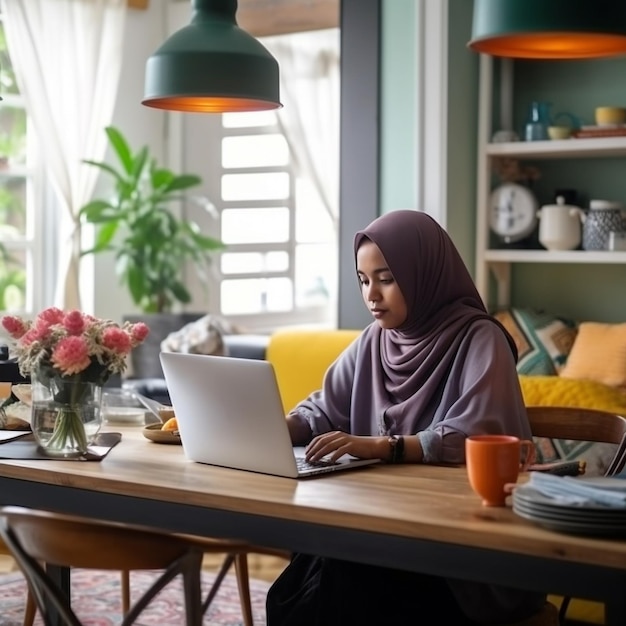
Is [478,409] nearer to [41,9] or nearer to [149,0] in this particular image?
[41,9]

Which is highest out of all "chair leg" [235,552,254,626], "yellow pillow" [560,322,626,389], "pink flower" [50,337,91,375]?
"pink flower" [50,337,91,375]

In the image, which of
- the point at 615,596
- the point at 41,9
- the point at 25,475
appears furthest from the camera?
the point at 41,9

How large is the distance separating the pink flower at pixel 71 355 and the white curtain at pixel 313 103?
14.9ft

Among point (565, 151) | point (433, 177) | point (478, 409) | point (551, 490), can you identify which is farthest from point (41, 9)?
point (551, 490)

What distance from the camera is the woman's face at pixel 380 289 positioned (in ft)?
8.37

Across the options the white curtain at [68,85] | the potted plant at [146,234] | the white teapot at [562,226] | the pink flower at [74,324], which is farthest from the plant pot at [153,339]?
the pink flower at [74,324]

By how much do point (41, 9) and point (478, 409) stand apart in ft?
13.4

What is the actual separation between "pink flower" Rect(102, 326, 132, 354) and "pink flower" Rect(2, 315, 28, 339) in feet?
0.64

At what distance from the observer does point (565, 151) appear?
4.50 meters

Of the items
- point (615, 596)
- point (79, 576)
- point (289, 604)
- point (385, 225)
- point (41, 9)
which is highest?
point (41, 9)

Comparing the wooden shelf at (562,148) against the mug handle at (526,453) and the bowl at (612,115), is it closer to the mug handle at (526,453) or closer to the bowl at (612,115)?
the bowl at (612,115)

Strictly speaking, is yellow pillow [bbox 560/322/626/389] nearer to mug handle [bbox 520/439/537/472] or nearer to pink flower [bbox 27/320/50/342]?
mug handle [bbox 520/439/537/472]

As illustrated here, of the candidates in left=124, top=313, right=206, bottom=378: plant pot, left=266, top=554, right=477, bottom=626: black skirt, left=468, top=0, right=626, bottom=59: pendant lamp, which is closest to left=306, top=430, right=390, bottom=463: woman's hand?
left=266, top=554, right=477, bottom=626: black skirt

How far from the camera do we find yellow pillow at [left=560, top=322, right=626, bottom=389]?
13.6 feet
